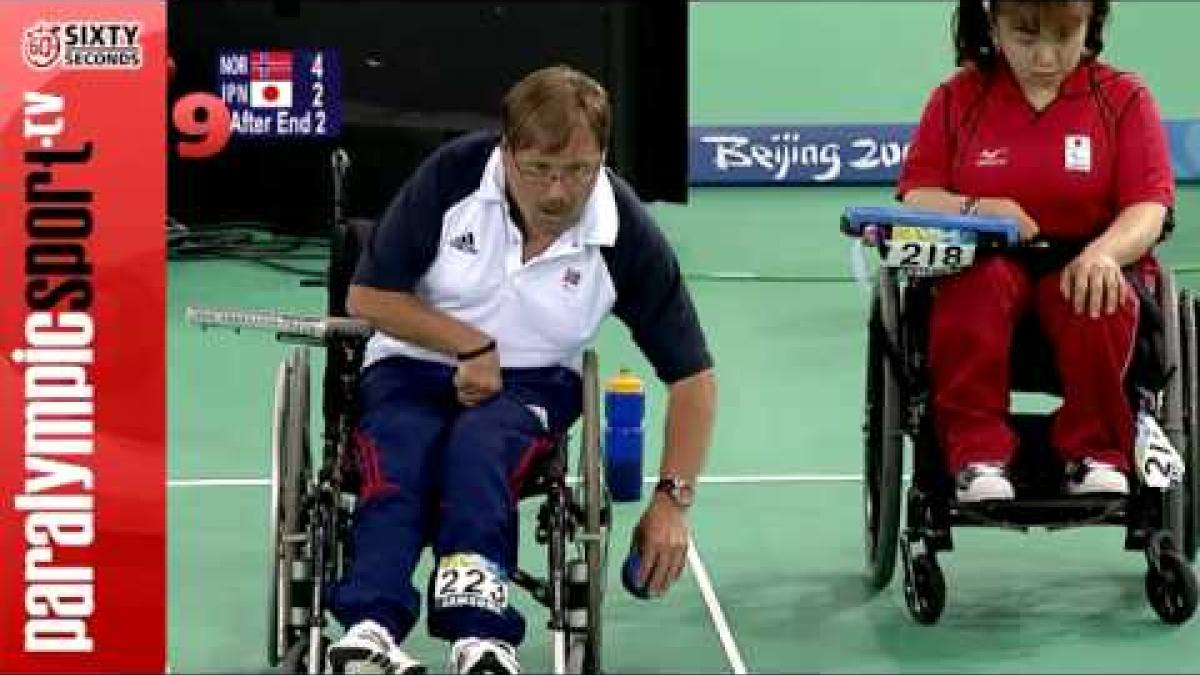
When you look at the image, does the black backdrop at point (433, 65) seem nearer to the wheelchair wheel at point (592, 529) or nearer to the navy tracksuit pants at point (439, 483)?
the navy tracksuit pants at point (439, 483)

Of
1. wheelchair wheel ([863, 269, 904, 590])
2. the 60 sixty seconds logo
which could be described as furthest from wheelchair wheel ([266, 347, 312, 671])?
wheelchair wheel ([863, 269, 904, 590])

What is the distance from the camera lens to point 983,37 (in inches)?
173

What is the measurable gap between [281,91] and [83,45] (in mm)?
4756

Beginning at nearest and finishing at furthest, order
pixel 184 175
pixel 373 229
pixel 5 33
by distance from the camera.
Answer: pixel 5 33
pixel 373 229
pixel 184 175

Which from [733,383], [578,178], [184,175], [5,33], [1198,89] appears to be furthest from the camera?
[1198,89]

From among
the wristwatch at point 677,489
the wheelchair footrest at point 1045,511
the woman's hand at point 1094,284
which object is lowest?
the wheelchair footrest at point 1045,511

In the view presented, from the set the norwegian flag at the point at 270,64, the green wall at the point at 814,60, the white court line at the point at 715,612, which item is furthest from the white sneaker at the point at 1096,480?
the green wall at the point at 814,60

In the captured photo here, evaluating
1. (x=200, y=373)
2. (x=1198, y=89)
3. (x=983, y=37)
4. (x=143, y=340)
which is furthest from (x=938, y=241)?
(x=1198, y=89)

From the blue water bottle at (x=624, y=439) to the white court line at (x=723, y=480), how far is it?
12cm

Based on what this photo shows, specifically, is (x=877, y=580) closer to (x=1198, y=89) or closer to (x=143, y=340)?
Answer: (x=143, y=340)

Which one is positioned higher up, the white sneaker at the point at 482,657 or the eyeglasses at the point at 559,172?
the eyeglasses at the point at 559,172

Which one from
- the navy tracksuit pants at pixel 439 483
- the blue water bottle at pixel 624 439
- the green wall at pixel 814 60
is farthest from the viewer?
the green wall at pixel 814 60

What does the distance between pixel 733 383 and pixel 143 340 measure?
116 inches

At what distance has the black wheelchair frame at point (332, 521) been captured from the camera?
12.1 ft
